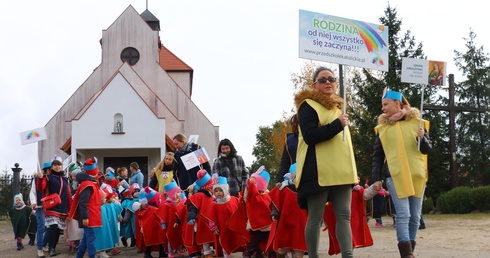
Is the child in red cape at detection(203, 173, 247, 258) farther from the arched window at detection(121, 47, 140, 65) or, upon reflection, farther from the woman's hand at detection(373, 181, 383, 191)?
the arched window at detection(121, 47, 140, 65)

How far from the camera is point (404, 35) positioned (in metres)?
34.3

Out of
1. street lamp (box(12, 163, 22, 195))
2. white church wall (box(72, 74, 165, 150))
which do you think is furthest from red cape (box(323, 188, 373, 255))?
white church wall (box(72, 74, 165, 150))

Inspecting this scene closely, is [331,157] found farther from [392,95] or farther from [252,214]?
[252,214]

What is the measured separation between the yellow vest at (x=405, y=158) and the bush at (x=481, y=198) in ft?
54.6

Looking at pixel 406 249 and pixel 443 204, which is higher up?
pixel 406 249

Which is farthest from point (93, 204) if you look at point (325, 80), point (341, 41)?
point (325, 80)

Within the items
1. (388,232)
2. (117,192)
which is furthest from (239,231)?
(388,232)

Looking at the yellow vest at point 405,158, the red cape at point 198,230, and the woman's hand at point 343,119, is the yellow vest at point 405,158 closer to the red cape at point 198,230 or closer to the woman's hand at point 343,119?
the woman's hand at point 343,119

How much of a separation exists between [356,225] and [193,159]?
3.42 metres

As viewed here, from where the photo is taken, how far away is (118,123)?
3497 cm

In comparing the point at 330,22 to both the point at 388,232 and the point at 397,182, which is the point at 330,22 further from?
the point at 388,232

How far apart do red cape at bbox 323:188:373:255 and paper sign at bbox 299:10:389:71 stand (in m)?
2.09

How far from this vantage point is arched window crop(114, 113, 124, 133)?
3472 cm

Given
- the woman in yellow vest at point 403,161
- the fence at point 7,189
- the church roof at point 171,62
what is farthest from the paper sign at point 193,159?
the church roof at point 171,62
